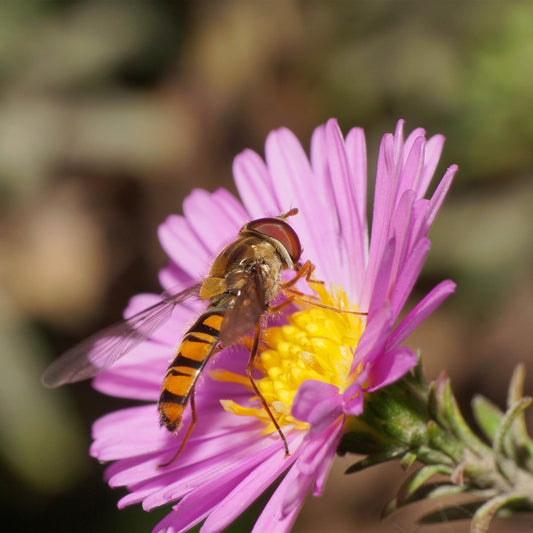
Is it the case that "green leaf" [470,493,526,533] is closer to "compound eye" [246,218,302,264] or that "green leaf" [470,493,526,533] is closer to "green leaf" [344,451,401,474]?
"green leaf" [344,451,401,474]

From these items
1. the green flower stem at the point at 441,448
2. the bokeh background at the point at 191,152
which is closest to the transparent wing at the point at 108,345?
the green flower stem at the point at 441,448

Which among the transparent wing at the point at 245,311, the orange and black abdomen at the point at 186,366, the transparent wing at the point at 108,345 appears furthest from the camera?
the transparent wing at the point at 108,345

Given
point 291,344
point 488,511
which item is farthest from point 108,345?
point 488,511

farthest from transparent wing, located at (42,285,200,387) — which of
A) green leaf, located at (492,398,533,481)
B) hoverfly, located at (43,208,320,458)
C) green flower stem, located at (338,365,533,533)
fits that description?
green leaf, located at (492,398,533,481)

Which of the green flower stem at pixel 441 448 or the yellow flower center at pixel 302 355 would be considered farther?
the yellow flower center at pixel 302 355

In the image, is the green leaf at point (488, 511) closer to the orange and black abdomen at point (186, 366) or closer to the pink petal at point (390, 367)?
the pink petal at point (390, 367)

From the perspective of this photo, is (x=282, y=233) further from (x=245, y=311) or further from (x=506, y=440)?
(x=506, y=440)
